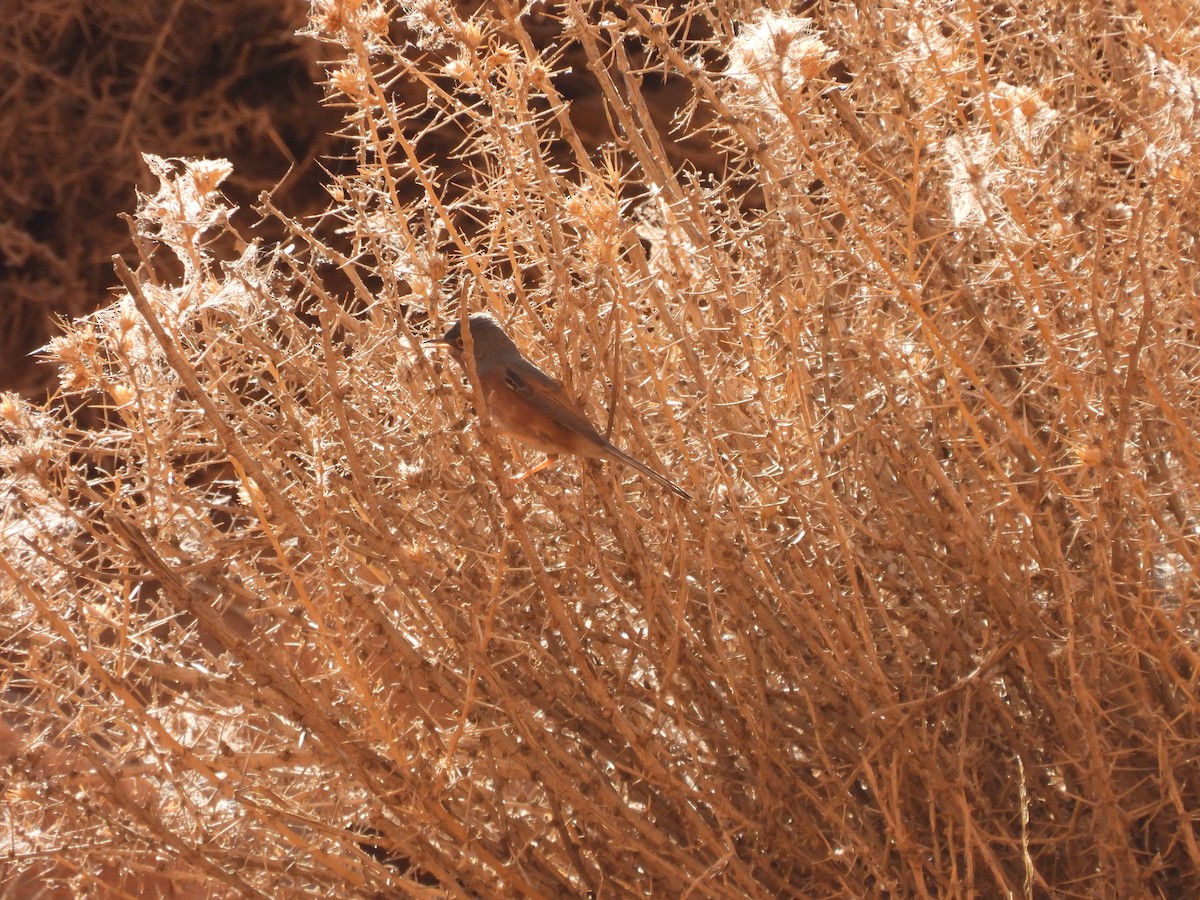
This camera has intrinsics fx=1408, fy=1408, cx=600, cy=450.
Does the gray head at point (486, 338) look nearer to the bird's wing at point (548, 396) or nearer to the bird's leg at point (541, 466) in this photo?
the bird's wing at point (548, 396)

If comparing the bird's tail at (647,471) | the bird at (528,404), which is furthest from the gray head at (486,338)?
the bird's tail at (647,471)

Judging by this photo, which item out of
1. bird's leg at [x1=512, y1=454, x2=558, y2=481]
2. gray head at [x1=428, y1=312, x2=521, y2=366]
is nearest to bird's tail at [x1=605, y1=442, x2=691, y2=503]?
bird's leg at [x1=512, y1=454, x2=558, y2=481]

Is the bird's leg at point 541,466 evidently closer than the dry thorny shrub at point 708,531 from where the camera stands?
No

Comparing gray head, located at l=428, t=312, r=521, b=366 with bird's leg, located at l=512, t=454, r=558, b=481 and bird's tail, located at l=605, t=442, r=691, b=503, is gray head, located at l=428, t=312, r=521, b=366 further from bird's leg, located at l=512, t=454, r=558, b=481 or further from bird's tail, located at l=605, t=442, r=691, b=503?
bird's tail, located at l=605, t=442, r=691, b=503

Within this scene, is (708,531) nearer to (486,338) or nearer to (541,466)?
(541,466)

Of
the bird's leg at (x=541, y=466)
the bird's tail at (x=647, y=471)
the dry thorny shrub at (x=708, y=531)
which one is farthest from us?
the bird's leg at (x=541, y=466)

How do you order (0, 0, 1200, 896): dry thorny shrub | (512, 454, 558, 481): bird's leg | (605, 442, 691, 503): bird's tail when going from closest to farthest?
(0, 0, 1200, 896): dry thorny shrub
(605, 442, 691, 503): bird's tail
(512, 454, 558, 481): bird's leg

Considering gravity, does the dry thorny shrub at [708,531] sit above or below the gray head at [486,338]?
below

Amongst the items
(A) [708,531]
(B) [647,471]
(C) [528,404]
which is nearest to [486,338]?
(C) [528,404]

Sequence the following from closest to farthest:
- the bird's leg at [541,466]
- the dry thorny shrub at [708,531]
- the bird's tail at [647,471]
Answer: the dry thorny shrub at [708,531]
the bird's tail at [647,471]
the bird's leg at [541,466]
